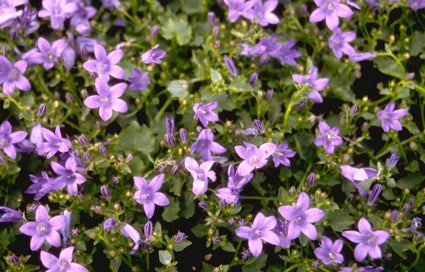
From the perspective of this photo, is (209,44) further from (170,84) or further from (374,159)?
(374,159)

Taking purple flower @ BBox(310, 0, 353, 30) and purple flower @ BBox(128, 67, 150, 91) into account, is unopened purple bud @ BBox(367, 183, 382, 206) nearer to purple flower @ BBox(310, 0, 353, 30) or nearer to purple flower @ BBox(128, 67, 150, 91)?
purple flower @ BBox(310, 0, 353, 30)

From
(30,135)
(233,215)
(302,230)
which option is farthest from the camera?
(30,135)

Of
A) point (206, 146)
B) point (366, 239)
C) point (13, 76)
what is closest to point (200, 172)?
point (206, 146)

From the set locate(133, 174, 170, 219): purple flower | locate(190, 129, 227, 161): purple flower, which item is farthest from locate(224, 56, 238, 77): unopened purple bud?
locate(133, 174, 170, 219): purple flower

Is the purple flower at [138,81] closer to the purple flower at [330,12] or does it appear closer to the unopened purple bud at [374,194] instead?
the purple flower at [330,12]

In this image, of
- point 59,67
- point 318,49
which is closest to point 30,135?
point 59,67

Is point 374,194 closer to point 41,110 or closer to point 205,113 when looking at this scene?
point 205,113
